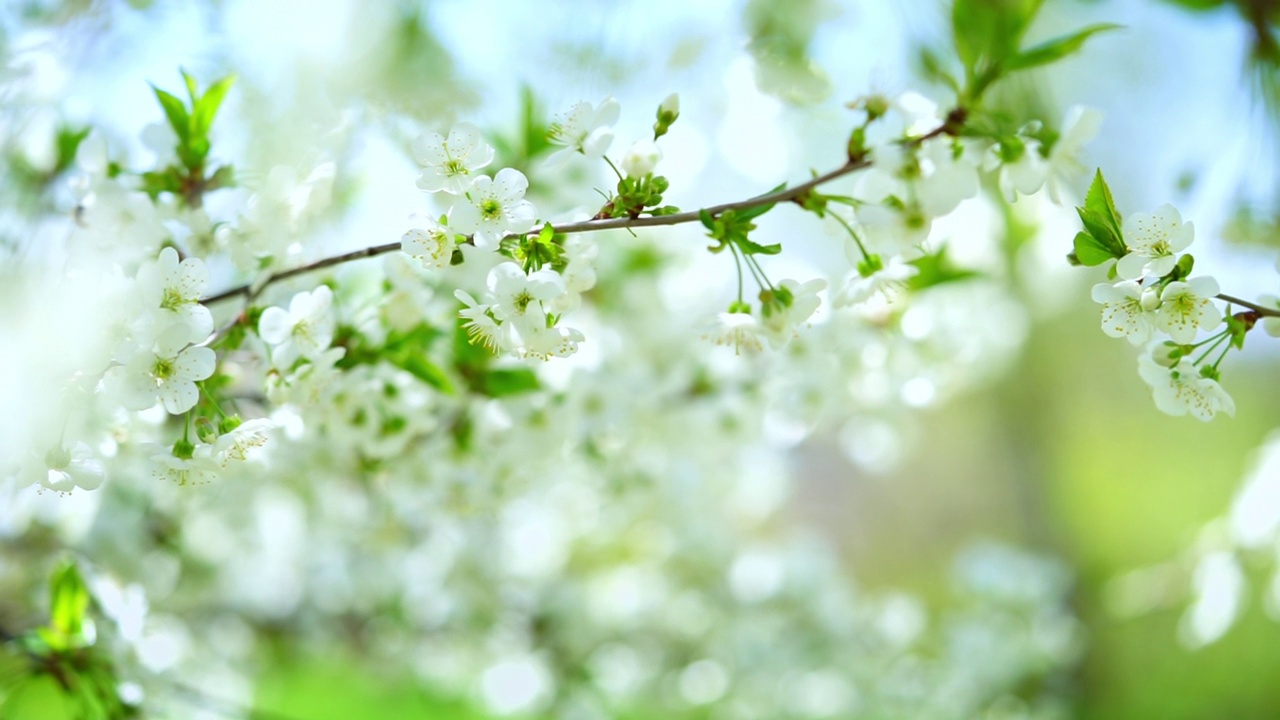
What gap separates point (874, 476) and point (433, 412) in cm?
372

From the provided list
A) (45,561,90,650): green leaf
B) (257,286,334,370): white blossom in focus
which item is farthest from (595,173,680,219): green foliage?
(45,561,90,650): green leaf

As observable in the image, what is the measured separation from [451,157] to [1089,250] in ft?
1.21

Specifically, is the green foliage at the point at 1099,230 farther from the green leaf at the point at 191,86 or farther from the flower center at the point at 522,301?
the green leaf at the point at 191,86

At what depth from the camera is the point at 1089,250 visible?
19.3 inches

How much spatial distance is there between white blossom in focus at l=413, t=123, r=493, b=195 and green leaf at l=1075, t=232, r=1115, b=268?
0.34m

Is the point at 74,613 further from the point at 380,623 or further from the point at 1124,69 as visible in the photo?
the point at 1124,69

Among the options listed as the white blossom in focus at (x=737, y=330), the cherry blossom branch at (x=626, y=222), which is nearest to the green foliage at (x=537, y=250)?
the cherry blossom branch at (x=626, y=222)

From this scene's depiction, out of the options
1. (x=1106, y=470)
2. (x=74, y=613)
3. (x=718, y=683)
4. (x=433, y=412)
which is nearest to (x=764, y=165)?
(x=433, y=412)

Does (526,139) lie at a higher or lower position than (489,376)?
higher

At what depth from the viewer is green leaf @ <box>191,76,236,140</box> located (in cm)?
64

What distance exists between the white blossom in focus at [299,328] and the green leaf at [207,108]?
17cm

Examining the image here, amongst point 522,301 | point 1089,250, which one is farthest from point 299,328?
point 1089,250

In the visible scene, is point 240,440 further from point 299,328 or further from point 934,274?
point 934,274

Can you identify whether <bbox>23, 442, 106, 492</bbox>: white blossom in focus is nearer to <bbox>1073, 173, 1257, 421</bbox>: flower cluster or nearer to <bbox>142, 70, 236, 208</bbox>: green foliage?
<bbox>142, 70, 236, 208</bbox>: green foliage
